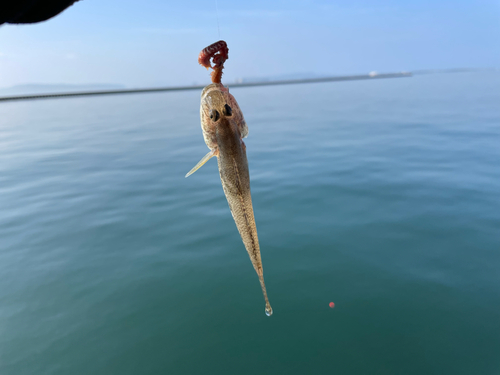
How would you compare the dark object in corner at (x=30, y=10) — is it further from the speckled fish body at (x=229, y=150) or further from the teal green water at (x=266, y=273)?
Answer: the teal green water at (x=266, y=273)

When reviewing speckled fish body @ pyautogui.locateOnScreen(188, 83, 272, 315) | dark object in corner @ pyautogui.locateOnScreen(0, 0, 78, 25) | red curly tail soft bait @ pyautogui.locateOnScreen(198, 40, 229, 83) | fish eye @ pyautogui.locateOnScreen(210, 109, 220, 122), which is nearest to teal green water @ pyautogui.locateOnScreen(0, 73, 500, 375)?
speckled fish body @ pyautogui.locateOnScreen(188, 83, 272, 315)

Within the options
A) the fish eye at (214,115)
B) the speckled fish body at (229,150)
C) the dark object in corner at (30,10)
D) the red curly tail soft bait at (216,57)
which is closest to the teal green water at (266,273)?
the speckled fish body at (229,150)

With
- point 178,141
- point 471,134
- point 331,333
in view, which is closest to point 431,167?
point 471,134

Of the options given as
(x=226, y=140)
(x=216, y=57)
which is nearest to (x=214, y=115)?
(x=226, y=140)

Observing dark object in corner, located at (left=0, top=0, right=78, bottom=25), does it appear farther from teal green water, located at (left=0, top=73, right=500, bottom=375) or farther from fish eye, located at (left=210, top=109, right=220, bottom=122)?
teal green water, located at (left=0, top=73, right=500, bottom=375)

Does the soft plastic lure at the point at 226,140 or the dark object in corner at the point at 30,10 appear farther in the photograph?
the soft plastic lure at the point at 226,140

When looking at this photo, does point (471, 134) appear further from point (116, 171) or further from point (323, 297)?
point (116, 171)
